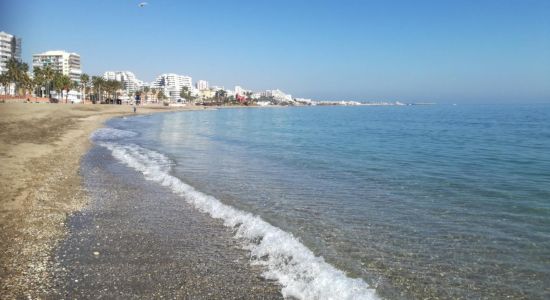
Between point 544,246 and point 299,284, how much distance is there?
5.39 meters

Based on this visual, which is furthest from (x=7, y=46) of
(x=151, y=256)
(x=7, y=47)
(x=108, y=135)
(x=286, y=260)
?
(x=286, y=260)

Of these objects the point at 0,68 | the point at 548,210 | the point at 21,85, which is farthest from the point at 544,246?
the point at 0,68

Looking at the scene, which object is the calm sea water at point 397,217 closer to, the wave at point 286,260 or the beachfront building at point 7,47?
the wave at point 286,260

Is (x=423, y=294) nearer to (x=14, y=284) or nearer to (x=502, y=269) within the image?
(x=502, y=269)

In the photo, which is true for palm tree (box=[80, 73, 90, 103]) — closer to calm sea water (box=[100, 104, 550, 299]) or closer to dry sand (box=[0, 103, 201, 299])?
dry sand (box=[0, 103, 201, 299])

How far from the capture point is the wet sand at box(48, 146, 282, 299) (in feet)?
19.7

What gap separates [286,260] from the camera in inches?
291

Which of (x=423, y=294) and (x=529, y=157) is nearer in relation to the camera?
(x=423, y=294)

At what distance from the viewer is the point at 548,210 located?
11070 millimetres

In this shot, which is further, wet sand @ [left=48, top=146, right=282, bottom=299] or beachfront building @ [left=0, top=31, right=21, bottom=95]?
beachfront building @ [left=0, top=31, right=21, bottom=95]

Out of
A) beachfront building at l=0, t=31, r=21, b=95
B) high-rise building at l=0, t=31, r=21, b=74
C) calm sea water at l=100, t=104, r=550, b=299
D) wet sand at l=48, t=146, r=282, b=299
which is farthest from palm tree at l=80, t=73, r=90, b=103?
wet sand at l=48, t=146, r=282, b=299

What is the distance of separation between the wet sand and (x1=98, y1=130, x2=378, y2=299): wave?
0.84ft

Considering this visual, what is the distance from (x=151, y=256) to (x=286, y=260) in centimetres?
245

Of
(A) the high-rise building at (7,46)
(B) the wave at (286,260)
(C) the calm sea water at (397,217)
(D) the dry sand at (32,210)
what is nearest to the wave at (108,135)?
(D) the dry sand at (32,210)
